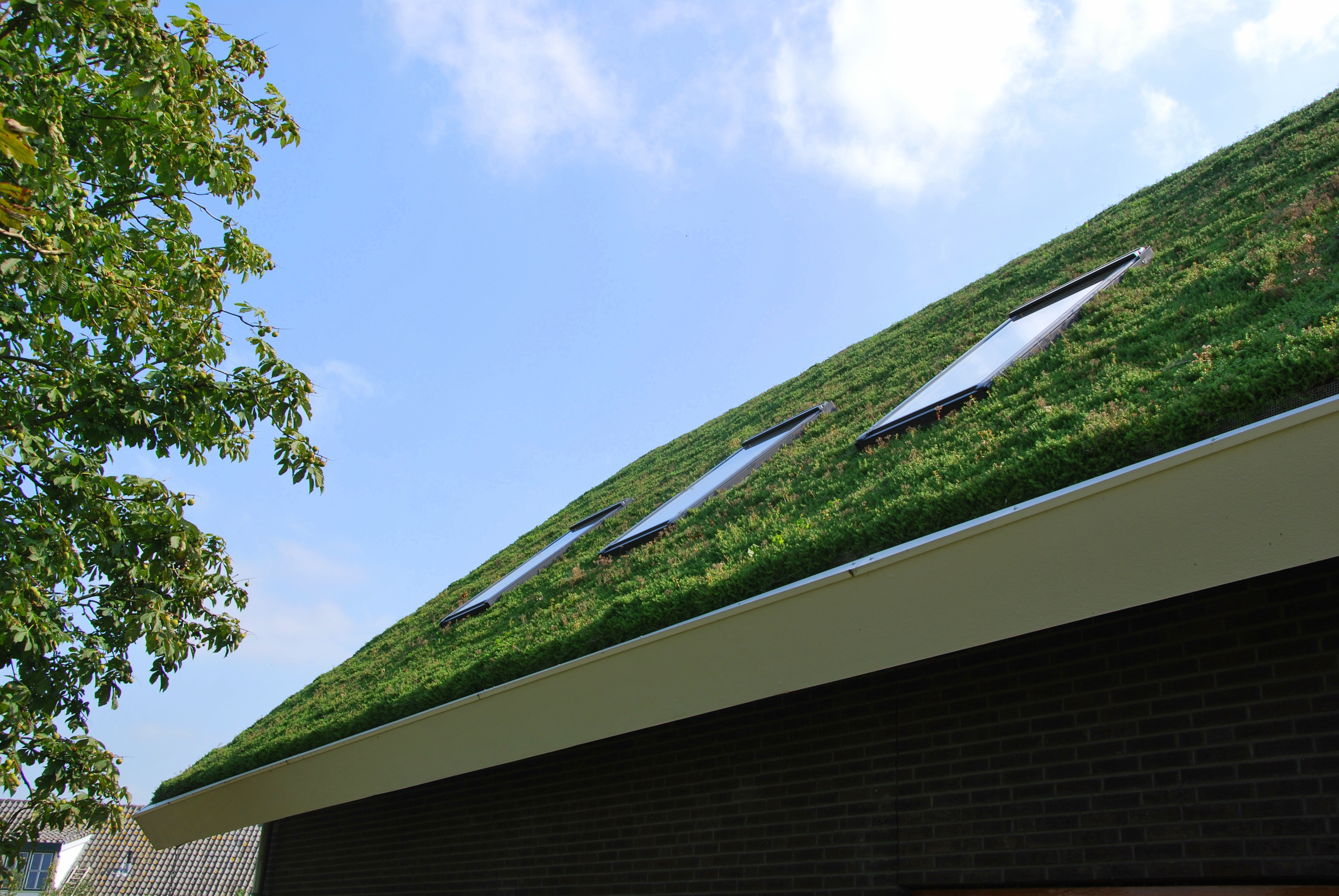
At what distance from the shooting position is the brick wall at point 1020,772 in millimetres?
3445

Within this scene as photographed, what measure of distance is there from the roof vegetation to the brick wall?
0.81m

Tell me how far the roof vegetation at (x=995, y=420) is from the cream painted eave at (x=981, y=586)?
31 cm

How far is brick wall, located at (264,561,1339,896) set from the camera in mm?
3445

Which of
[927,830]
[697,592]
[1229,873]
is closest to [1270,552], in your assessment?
[1229,873]

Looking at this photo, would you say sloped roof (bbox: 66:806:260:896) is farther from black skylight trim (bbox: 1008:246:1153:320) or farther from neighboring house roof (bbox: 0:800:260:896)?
black skylight trim (bbox: 1008:246:1153:320)

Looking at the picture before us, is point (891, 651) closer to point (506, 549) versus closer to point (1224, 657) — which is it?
point (1224, 657)

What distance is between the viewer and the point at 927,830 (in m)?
4.46

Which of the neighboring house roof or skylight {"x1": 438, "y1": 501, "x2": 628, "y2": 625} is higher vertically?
skylight {"x1": 438, "y1": 501, "x2": 628, "y2": 625}

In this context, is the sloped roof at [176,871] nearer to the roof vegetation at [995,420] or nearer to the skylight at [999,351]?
the roof vegetation at [995,420]

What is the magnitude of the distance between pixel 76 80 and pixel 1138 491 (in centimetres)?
799

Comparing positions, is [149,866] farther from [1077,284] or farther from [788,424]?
[1077,284]

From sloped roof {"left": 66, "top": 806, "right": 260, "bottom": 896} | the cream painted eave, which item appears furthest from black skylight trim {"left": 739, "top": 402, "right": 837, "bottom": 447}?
sloped roof {"left": 66, "top": 806, "right": 260, "bottom": 896}

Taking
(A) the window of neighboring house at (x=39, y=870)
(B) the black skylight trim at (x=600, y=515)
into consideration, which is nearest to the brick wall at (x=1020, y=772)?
(B) the black skylight trim at (x=600, y=515)

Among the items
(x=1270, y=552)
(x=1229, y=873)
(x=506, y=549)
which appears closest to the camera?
(x=1270, y=552)
